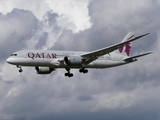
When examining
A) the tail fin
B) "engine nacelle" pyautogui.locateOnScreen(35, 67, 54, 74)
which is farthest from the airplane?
the tail fin

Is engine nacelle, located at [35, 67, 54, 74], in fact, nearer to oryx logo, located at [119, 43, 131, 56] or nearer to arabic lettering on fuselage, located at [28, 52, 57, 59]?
arabic lettering on fuselage, located at [28, 52, 57, 59]

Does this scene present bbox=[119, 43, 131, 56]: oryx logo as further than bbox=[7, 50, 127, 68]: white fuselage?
Yes

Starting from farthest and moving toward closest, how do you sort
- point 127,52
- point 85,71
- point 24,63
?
point 127,52 → point 85,71 → point 24,63

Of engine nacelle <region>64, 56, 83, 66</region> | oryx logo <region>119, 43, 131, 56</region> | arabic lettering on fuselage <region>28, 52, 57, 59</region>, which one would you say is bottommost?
engine nacelle <region>64, 56, 83, 66</region>

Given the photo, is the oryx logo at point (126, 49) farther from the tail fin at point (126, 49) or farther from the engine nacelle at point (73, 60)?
the engine nacelle at point (73, 60)

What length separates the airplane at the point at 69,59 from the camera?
118 m

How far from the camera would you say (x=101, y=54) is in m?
123

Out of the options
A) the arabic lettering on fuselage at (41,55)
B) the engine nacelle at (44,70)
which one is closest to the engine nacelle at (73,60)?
the arabic lettering on fuselage at (41,55)

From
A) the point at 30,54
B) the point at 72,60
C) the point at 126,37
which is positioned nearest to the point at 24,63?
the point at 30,54

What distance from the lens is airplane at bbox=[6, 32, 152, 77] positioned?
118 m

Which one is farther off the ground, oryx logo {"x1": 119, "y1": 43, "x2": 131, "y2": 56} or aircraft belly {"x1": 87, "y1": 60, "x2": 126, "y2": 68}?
oryx logo {"x1": 119, "y1": 43, "x2": 131, "y2": 56}

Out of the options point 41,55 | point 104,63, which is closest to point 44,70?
point 41,55

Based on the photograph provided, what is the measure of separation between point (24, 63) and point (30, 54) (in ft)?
7.56

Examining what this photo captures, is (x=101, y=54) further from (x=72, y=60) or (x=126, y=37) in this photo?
(x=126, y=37)
